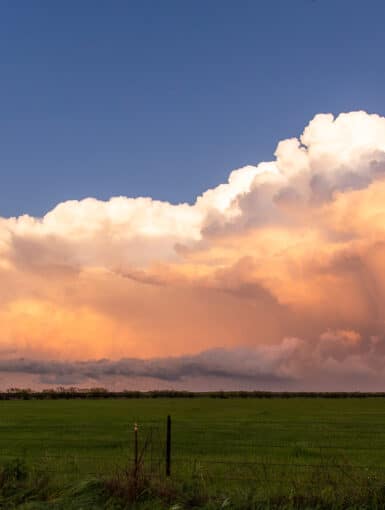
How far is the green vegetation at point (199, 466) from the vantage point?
15000 mm

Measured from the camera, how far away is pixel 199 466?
25.5 metres

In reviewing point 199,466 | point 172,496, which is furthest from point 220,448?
point 172,496

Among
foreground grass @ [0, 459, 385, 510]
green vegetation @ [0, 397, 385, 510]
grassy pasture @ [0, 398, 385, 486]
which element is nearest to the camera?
foreground grass @ [0, 459, 385, 510]

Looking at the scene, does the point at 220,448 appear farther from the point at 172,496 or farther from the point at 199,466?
the point at 172,496

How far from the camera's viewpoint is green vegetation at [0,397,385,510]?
15000 mm

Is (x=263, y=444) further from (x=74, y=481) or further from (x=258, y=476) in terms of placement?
(x=74, y=481)

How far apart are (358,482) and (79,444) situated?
2336cm

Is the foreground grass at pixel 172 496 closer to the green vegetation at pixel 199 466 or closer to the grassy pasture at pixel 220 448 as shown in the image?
the green vegetation at pixel 199 466

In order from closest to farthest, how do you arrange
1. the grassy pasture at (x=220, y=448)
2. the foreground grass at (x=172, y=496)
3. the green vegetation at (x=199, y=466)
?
the foreground grass at (x=172, y=496)
the green vegetation at (x=199, y=466)
the grassy pasture at (x=220, y=448)

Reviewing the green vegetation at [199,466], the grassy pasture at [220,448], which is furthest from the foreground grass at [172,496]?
the grassy pasture at [220,448]

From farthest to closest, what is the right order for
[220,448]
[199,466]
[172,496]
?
[220,448] → [199,466] → [172,496]

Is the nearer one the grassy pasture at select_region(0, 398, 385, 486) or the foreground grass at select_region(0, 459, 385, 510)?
the foreground grass at select_region(0, 459, 385, 510)

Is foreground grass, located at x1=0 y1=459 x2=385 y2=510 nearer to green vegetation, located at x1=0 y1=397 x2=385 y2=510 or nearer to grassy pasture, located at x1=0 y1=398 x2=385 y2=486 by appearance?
green vegetation, located at x1=0 y1=397 x2=385 y2=510

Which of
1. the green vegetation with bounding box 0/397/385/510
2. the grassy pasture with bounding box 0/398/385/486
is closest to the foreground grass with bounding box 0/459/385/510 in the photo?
the green vegetation with bounding box 0/397/385/510
